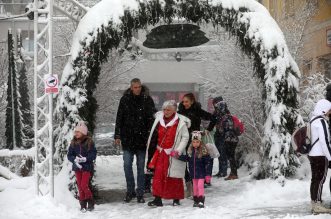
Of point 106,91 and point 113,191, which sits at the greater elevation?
point 106,91

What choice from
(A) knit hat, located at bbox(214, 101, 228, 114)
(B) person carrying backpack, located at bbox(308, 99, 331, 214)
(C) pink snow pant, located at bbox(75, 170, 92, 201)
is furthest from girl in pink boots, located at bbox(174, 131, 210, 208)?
(A) knit hat, located at bbox(214, 101, 228, 114)

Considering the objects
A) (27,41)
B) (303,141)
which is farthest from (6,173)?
(27,41)

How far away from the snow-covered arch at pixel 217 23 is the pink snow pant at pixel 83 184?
870mm

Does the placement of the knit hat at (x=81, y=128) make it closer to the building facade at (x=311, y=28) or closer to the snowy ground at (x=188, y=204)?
the snowy ground at (x=188, y=204)

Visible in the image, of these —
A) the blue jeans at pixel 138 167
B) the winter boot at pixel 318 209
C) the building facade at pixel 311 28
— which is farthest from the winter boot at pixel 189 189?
the building facade at pixel 311 28

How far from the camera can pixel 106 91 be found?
58.3ft

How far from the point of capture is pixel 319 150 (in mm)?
7871

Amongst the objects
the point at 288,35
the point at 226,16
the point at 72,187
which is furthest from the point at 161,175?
the point at 288,35

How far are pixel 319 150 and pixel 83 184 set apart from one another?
371 cm

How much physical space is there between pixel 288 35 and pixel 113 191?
9223 millimetres

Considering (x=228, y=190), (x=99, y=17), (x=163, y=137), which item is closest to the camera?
(x=163, y=137)

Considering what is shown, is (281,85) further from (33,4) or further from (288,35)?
(288,35)

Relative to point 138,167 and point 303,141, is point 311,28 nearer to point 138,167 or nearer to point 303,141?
point 138,167

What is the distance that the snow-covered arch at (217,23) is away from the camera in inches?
388
